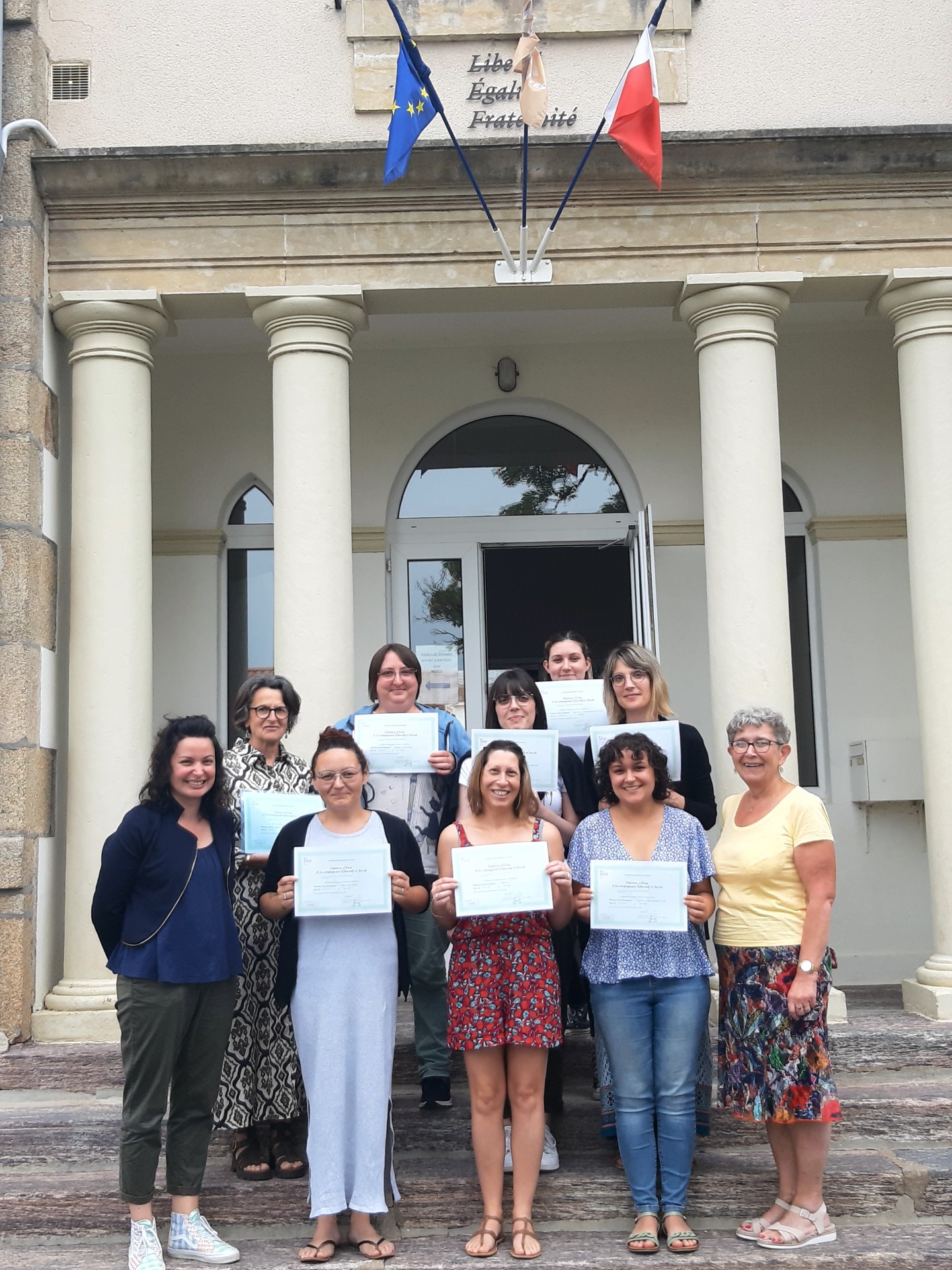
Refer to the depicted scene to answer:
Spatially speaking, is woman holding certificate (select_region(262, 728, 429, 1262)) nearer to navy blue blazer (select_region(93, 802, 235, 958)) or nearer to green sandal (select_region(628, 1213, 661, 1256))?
navy blue blazer (select_region(93, 802, 235, 958))

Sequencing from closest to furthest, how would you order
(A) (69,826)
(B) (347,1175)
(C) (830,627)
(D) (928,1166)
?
(B) (347,1175), (D) (928,1166), (A) (69,826), (C) (830,627)

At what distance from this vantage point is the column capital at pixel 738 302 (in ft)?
23.8

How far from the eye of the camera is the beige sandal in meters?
4.49

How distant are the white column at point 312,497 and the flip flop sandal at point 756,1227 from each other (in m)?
3.30

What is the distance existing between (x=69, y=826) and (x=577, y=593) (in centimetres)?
429

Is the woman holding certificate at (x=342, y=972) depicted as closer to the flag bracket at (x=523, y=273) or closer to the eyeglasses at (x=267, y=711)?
the eyeglasses at (x=267, y=711)

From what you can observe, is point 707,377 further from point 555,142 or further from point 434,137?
point 434,137

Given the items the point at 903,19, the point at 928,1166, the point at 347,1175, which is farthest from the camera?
the point at 903,19

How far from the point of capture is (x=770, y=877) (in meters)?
4.48

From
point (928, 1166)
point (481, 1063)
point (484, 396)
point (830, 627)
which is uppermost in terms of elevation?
point (484, 396)

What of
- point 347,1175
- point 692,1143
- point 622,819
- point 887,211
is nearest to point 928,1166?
point 692,1143

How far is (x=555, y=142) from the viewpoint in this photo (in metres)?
7.11

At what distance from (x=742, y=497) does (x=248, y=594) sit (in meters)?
3.89

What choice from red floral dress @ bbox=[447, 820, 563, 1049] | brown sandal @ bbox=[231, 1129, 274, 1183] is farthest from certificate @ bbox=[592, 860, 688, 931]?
brown sandal @ bbox=[231, 1129, 274, 1183]
